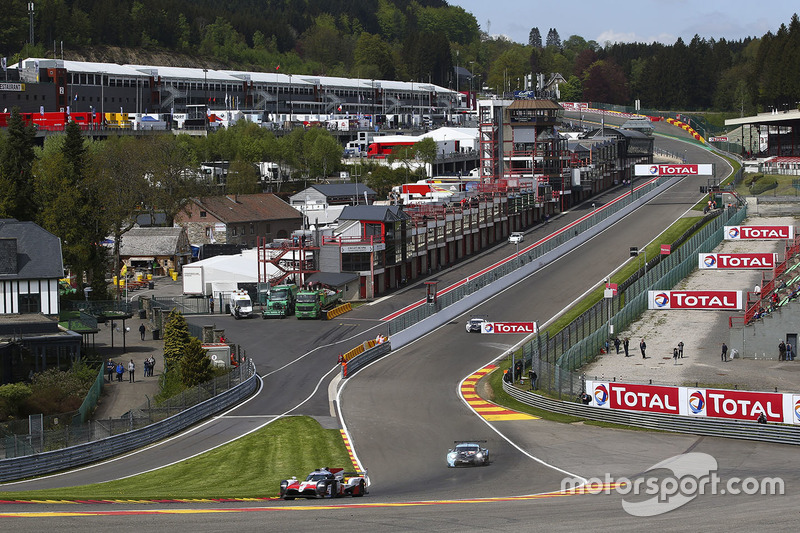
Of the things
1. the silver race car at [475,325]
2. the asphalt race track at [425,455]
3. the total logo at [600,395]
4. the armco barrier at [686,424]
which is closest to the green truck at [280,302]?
the asphalt race track at [425,455]

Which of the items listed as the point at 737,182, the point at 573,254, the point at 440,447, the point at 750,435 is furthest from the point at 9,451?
the point at 737,182

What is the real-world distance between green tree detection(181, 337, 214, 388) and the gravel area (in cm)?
2161

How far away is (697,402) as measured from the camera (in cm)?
4912

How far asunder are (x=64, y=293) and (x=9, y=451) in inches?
1776

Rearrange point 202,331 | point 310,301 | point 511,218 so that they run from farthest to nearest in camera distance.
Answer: point 511,218 → point 310,301 → point 202,331

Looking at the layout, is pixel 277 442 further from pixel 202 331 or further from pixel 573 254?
pixel 573 254

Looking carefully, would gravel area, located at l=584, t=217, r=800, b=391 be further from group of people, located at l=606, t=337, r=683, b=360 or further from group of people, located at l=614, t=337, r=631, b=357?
group of people, located at l=614, t=337, r=631, b=357

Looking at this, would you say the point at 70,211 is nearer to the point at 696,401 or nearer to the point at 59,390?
the point at 59,390

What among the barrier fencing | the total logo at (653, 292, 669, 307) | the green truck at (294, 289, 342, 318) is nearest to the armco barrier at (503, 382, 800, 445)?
the total logo at (653, 292, 669, 307)

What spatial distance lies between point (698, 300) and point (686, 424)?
23106mm

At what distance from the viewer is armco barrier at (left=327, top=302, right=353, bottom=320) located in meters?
85.8

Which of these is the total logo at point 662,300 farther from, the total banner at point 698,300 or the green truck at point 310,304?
the green truck at point 310,304

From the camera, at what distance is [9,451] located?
45.8 m

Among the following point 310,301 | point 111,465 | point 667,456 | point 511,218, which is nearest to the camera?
point 667,456
